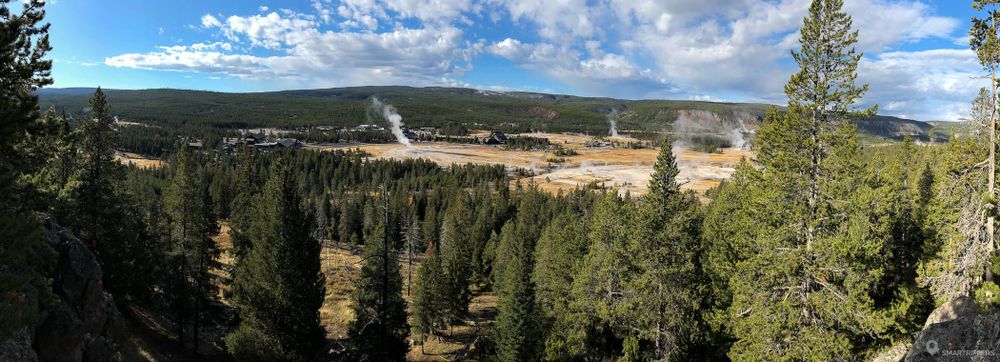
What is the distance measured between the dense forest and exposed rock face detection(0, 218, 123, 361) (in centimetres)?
89

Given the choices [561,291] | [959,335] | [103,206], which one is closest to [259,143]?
[103,206]

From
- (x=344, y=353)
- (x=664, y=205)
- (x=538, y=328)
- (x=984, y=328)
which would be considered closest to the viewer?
(x=984, y=328)

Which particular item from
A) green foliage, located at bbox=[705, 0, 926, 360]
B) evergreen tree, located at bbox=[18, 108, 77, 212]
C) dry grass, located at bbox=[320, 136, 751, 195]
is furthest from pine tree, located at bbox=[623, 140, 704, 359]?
dry grass, located at bbox=[320, 136, 751, 195]

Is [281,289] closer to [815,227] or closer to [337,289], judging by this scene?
[815,227]

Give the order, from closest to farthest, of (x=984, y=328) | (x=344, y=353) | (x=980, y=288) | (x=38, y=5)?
(x=38, y=5) → (x=984, y=328) → (x=980, y=288) → (x=344, y=353)

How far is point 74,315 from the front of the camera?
54.9ft

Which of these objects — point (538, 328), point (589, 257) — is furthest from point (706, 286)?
point (538, 328)

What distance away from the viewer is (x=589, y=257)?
27156 millimetres

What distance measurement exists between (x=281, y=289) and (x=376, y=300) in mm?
6181

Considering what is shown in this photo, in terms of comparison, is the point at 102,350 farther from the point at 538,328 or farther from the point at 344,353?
the point at 538,328

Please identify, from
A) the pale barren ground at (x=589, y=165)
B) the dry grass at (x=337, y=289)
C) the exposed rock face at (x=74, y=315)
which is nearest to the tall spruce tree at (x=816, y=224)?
the dry grass at (x=337, y=289)

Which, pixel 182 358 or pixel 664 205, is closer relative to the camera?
pixel 664 205

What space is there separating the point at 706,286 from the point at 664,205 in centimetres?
512

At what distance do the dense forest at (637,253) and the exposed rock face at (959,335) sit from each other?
0.59 metres
